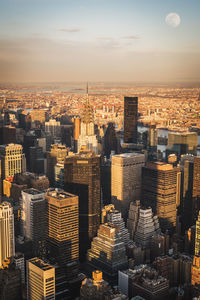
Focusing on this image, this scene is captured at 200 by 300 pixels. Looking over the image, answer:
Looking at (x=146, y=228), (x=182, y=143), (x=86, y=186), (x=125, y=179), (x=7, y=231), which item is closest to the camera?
(x=7, y=231)

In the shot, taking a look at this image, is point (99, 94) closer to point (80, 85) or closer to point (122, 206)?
point (80, 85)

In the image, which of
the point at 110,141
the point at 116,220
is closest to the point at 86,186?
the point at 116,220

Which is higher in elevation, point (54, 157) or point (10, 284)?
point (54, 157)

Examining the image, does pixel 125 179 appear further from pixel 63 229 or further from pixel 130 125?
pixel 130 125

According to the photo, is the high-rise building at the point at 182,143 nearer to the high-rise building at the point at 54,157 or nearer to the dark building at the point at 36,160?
the high-rise building at the point at 54,157

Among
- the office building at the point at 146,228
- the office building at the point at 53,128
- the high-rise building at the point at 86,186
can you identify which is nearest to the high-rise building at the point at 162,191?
the office building at the point at 146,228

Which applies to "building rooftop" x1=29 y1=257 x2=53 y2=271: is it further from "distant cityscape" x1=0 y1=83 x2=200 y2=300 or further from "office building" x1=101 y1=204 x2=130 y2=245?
"office building" x1=101 y1=204 x2=130 y2=245

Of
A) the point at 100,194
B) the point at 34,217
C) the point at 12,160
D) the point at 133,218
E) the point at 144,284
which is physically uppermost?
the point at 12,160
